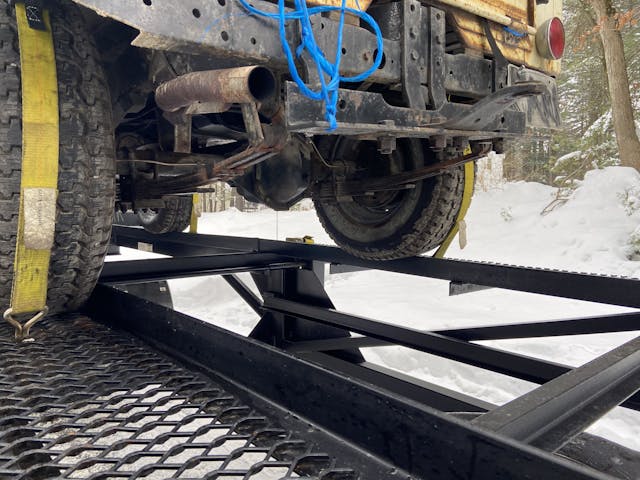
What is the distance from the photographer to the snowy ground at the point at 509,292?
9.45ft

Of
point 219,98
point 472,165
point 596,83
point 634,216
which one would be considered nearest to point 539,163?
point 596,83

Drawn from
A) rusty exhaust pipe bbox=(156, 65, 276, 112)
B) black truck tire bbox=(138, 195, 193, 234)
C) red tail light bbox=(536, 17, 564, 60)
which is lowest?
black truck tire bbox=(138, 195, 193, 234)

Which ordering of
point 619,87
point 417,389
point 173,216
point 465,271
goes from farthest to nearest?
point 619,87
point 173,216
point 465,271
point 417,389

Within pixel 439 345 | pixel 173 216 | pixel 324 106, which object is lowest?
pixel 439 345

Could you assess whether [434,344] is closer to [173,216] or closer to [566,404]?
[566,404]

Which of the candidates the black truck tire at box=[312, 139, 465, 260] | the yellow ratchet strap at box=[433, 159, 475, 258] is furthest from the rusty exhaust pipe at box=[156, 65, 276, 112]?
the yellow ratchet strap at box=[433, 159, 475, 258]

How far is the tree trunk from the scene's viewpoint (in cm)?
756

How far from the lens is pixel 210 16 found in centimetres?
132

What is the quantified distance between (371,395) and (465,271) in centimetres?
160

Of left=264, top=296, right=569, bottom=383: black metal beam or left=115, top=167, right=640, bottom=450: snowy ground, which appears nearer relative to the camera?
left=264, top=296, right=569, bottom=383: black metal beam

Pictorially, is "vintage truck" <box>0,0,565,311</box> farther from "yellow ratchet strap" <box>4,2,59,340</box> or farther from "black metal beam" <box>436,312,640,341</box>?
"black metal beam" <box>436,312,640,341</box>

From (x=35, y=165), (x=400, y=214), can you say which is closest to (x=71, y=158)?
(x=35, y=165)

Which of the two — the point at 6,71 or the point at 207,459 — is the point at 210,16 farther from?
the point at 207,459

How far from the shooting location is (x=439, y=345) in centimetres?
215
